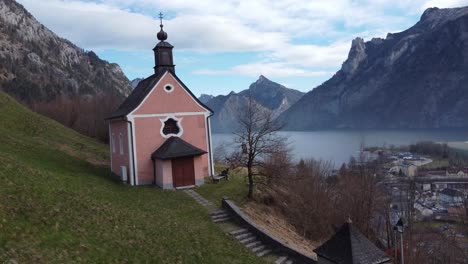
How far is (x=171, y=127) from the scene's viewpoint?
97.5ft

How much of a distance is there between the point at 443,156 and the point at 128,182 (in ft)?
370

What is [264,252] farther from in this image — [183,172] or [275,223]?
[183,172]

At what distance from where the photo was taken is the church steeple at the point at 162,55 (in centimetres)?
3092

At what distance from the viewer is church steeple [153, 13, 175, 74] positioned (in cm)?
3092

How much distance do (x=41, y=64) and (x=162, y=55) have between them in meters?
137

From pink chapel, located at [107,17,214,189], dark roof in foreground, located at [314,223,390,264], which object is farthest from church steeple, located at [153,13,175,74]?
dark roof in foreground, located at [314,223,390,264]

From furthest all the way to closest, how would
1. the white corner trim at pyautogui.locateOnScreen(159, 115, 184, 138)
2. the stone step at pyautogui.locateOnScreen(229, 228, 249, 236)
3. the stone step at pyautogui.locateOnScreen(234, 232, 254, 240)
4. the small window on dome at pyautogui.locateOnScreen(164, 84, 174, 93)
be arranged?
the small window on dome at pyautogui.locateOnScreen(164, 84, 174, 93) < the white corner trim at pyautogui.locateOnScreen(159, 115, 184, 138) < the stone step at pyautogui.locateOnScreen(229, 228, 249, 236) < the stone step at pyautogui.locateOnScreen(234, 232, 254, 240)

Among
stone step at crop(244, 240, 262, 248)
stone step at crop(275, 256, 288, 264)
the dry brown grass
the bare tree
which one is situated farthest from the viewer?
the bare tree

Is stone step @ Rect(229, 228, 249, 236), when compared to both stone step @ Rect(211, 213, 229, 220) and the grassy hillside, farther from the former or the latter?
stone step @ Rect(211, 213, 229, 220)

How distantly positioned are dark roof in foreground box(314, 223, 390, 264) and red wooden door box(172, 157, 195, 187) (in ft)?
49.1

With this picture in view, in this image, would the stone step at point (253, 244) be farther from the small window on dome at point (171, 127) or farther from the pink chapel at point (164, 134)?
the small window on dome at point (171, 127)

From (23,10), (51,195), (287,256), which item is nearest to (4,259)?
(51,195)

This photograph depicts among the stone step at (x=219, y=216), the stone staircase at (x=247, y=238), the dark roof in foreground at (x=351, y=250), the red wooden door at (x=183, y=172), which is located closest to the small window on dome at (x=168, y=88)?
the red wooden door at (x=183, y=172)

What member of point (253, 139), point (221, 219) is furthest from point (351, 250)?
point (253, 139)
